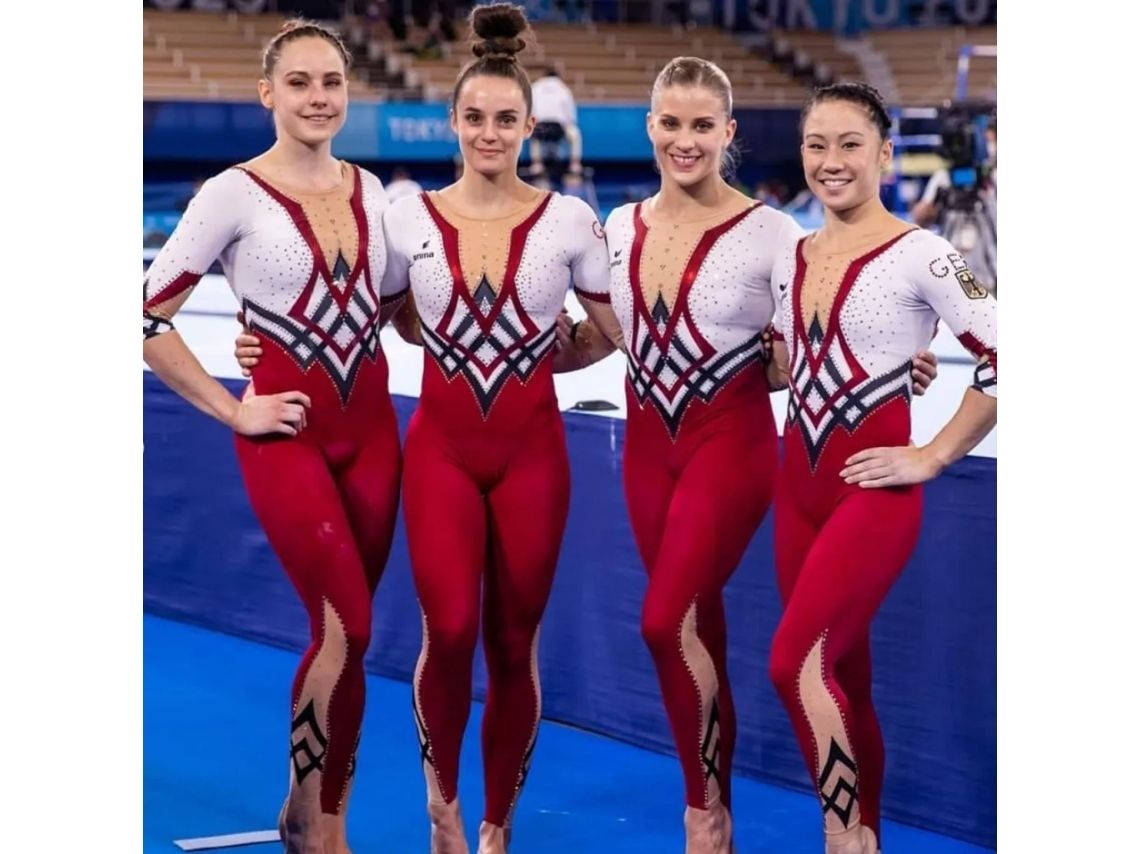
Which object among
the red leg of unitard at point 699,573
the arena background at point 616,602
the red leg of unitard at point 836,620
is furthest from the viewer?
the arena background at point 616,602

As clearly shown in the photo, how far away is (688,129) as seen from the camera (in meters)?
3.42

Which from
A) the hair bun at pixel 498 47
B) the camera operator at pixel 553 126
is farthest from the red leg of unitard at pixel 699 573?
the camera operator at pixel 553 126

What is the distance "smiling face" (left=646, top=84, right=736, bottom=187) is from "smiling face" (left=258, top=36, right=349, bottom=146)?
0.60 metres

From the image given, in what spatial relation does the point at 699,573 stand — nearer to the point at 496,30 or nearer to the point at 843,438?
the point at 843,438

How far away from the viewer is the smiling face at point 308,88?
3418 millimetres

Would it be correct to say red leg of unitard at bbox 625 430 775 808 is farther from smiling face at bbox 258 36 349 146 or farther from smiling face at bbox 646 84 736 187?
smiling face at bbox 258 36 349 146

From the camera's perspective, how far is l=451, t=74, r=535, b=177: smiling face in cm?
345

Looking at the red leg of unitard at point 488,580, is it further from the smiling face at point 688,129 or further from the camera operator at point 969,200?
the camera operator at point 969,200

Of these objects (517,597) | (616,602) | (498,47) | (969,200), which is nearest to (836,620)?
(517,597)

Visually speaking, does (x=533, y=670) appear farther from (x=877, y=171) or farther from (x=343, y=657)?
(x=877, y=171)

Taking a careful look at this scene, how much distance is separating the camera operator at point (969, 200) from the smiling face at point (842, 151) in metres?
6.61

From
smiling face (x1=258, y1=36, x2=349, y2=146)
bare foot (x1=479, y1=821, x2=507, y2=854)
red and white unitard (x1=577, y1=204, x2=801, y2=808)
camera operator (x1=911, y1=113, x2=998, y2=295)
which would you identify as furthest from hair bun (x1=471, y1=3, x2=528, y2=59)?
camera operator (x1=911, y1=113, x2=998, y2=295)

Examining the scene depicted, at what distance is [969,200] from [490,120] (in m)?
7.43
